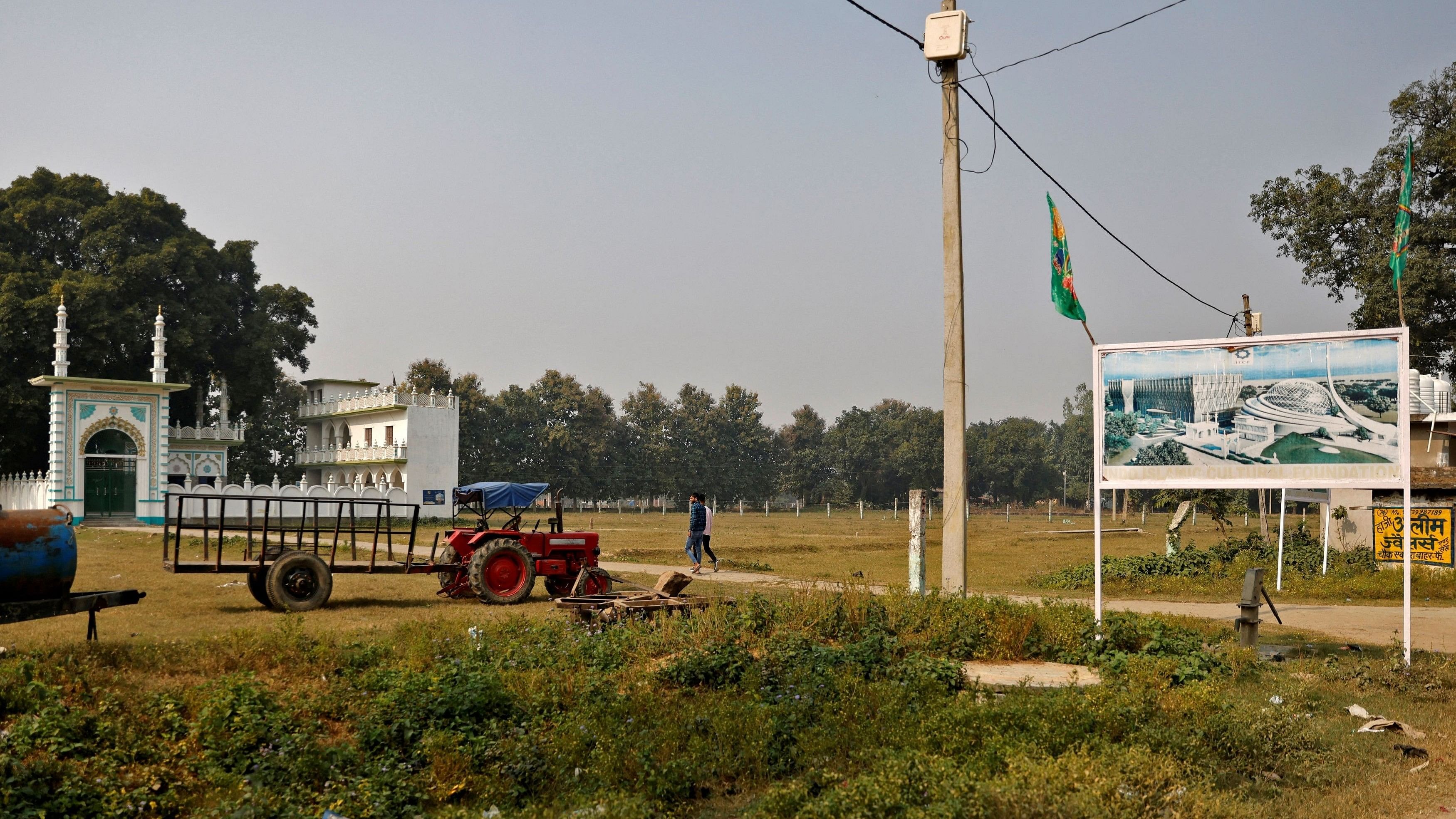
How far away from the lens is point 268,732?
24.8 feet

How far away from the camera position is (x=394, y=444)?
58625mm

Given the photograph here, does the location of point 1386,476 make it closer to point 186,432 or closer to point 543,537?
point 543,537

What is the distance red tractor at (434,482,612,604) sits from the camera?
15.6m

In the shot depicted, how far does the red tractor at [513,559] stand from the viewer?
15641mm

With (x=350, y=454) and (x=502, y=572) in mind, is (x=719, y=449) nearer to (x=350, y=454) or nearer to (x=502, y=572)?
(x=350, y=454)

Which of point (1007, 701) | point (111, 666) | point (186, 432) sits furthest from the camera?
point (186, 432)

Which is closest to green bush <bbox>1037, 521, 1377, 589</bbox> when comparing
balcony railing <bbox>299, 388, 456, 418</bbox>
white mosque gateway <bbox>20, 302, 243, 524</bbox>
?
white mosque gateway <bbox>20, 302, 243, 524</bbox>

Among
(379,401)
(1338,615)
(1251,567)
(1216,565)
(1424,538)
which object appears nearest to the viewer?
(1338,615)

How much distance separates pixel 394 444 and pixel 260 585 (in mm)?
46198

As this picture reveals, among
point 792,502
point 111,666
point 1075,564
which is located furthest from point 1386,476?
point 792,502

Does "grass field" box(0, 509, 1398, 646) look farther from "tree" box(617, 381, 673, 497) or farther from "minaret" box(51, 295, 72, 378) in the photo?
"tree" box(617, 381, 673, 497)

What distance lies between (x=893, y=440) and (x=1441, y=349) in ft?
227

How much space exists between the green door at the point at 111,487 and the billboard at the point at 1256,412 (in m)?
44.5

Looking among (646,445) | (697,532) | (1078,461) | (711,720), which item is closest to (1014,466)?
(1078,461)
